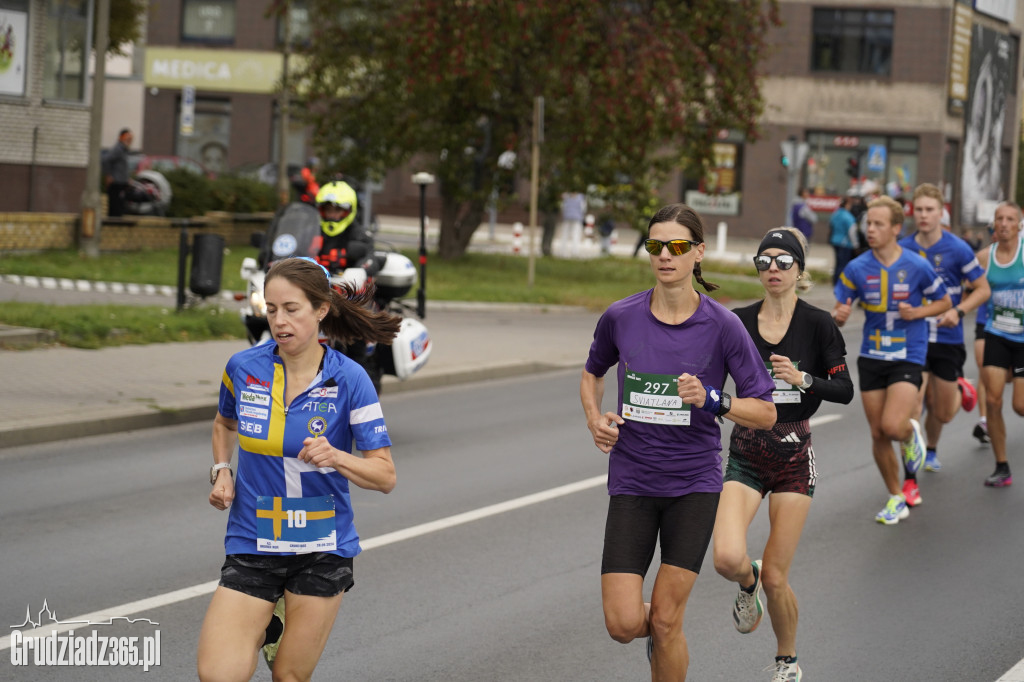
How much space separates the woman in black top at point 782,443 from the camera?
5.80 meters

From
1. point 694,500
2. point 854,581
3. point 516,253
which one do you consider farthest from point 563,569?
point 516,253

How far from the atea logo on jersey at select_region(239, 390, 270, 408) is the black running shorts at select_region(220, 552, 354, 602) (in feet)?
1.58

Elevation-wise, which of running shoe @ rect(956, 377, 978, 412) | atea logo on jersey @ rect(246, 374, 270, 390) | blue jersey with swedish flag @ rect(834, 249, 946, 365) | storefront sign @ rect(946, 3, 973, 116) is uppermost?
storefront sign @ rect(946, 3, 973, 116)

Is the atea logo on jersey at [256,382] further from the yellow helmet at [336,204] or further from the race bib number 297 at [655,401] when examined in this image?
the yellow helmet at [336,204]

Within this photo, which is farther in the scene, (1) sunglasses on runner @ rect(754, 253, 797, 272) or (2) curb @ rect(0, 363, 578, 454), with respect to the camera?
(2) curb @ rect(0, 363, 578, 454)

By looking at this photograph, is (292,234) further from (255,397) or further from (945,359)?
(255,397)

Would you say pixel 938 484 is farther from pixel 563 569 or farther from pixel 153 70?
pixel 153 70

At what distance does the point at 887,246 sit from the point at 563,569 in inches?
115

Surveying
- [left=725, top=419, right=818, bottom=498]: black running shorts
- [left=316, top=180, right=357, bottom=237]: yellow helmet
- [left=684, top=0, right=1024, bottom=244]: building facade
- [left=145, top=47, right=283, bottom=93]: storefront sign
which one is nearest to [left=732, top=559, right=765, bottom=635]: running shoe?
[left=725, top=419, right=818, bottom=498]: black running shorts

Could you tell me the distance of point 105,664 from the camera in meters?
5.88

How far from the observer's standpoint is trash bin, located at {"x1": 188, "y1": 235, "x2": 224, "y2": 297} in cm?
1645

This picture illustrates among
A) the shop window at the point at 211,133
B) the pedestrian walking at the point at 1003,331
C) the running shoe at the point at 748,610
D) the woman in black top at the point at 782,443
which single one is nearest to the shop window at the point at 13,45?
the pedestrian walking at the point at 1003,331

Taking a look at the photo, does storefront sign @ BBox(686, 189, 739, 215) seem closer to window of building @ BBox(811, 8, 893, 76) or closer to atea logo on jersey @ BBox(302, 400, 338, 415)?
window of building @ BBox(811, 8, 893, 76)

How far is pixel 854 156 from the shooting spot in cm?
5119
